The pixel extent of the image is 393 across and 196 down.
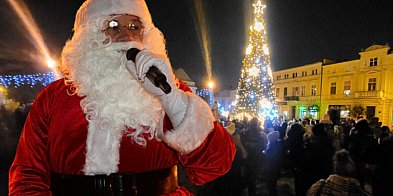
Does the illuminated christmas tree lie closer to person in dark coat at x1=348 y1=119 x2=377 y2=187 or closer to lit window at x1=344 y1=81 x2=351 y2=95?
person in dark coat at x1=348 y1=119 x2=377 y2=187

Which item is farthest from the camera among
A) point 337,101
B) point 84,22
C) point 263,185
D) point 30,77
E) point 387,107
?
point 337,101

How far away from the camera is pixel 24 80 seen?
58.5 ft

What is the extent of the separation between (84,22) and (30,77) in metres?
18.9

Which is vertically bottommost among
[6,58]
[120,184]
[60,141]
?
[120,184]

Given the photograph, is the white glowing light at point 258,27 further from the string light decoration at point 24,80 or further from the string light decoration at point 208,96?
the string light decoration at point 24,80

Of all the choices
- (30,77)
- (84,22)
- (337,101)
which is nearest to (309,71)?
(337,101)

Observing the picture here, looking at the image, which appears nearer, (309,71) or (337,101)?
(337,101)

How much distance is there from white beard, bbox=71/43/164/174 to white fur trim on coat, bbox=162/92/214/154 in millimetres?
190

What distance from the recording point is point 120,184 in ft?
5.07

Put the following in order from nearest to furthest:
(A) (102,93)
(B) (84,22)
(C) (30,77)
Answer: (A) (102,93)
(B) (84,22)
(C) (30,77)

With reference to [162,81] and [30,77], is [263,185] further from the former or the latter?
[30,77]

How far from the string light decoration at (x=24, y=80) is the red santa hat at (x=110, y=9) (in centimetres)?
1763

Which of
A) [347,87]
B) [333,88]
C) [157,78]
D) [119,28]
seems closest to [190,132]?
[157,78]

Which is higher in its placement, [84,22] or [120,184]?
[84,22]
